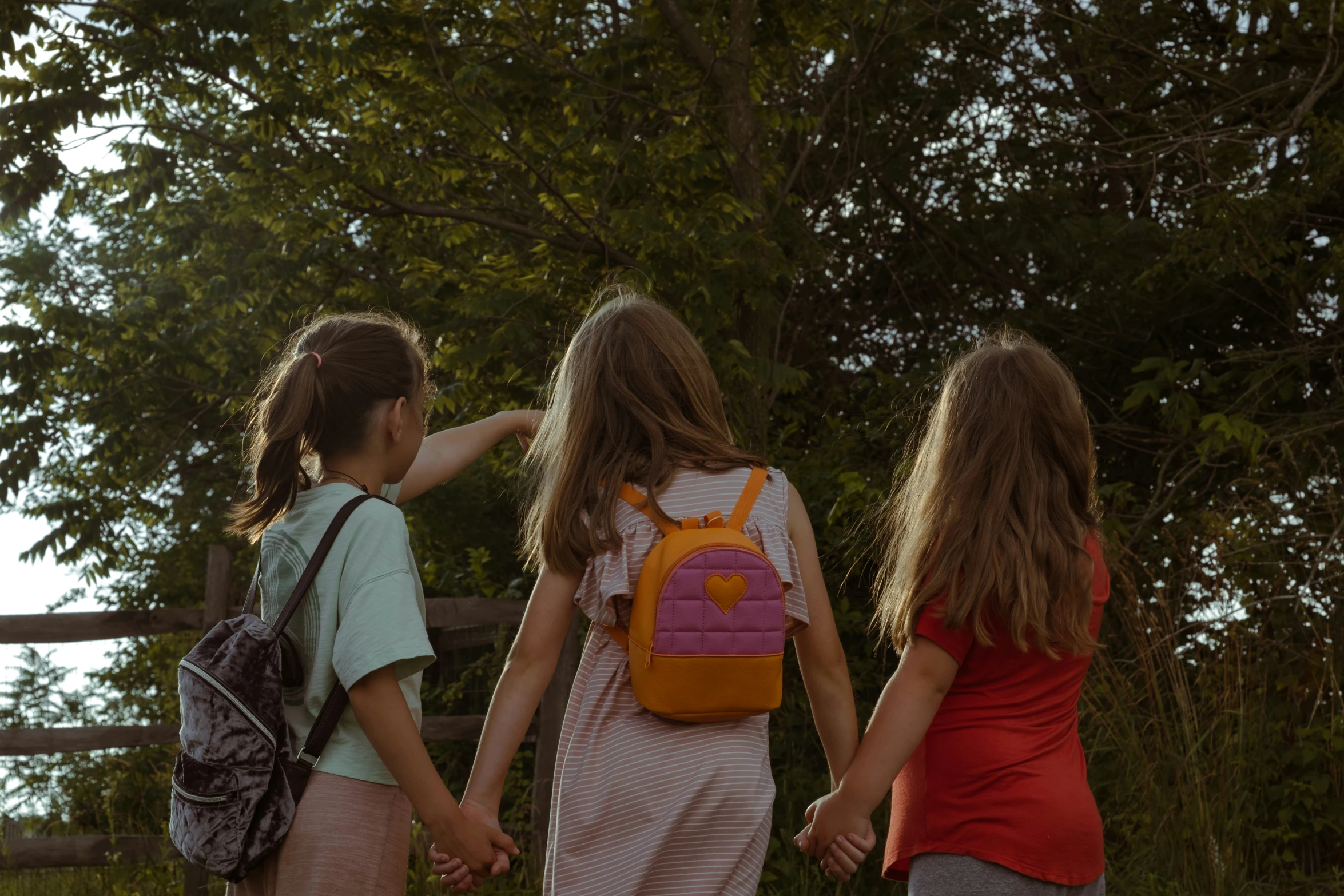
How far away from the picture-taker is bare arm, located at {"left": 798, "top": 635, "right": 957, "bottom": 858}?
2223mm

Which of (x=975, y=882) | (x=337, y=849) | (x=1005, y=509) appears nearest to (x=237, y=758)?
(x=337, y=849)

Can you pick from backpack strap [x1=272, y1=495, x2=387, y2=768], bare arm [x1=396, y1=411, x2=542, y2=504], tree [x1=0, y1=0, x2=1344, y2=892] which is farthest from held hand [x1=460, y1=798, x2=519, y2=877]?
tree [x1=0, y1=0, x2=1344, y2=892]

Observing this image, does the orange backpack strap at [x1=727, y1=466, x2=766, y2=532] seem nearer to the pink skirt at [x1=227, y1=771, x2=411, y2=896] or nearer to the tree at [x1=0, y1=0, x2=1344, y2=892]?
the pink skirt at [x1=227, y1=771, x2=411, y2=896]

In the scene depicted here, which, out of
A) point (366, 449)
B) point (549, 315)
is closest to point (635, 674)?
point (366, 449)

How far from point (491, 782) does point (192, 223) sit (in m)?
7.99

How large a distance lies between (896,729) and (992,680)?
0.21m

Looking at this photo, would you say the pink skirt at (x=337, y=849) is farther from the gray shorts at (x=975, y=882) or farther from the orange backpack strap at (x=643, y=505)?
the gray shorts at (x=975, y=882)

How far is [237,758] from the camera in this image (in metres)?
2.05

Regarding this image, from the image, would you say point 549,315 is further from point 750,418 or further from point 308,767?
point 308,767

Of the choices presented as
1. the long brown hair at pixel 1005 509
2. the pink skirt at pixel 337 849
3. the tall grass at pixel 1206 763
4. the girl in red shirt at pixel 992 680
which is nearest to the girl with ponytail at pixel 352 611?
the pink skirt at pixel 337 849

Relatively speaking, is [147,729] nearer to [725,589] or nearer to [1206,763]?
[725,589]

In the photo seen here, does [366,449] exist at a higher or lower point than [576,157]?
lower

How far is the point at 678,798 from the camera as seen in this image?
211 centimetres

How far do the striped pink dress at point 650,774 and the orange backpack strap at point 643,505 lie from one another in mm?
16
